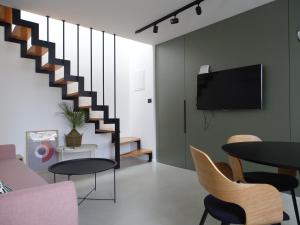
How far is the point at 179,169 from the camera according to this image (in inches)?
167

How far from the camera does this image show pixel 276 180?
1859 millimetres

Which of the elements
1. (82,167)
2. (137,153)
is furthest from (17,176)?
(137,153)

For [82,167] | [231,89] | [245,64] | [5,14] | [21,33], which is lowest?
[82,167]

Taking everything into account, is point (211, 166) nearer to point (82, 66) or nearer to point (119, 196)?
point (119, 196)

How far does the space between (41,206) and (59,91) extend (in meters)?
3.32

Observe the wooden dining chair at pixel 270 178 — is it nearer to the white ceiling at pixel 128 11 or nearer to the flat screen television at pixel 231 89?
the flat screen television at pixel 231 89

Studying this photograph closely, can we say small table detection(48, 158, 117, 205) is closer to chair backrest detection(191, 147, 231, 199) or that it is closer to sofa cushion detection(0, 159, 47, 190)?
sofa cushion detection(0, 159, 47, 190)

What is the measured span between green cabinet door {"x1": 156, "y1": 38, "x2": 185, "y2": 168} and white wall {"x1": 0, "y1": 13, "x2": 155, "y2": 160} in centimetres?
25

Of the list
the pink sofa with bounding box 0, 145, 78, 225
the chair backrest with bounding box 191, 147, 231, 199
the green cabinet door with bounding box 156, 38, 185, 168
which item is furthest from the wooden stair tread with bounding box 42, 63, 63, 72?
the chair backrest with bounding box 191, 147, 231, 199

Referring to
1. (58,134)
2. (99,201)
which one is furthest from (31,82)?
(99,201)

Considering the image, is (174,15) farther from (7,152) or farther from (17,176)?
(7,152)

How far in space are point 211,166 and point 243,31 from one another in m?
2.67

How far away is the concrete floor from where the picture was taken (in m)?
2.29

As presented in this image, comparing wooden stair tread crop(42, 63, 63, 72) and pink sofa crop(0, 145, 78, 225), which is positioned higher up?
wooden stair tread crop(42, 63, 63, 72)
